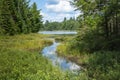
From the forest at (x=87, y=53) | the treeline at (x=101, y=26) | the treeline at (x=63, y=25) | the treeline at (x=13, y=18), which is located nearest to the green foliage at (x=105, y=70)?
the forest at (x=87, y=53)

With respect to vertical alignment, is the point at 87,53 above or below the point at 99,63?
below

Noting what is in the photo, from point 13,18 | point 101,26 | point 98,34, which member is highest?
point 13,18

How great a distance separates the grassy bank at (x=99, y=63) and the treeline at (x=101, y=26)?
4.25 feet

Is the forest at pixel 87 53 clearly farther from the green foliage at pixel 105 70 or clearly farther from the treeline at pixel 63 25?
the treeline at pixel 63 25

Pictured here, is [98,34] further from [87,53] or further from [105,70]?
[105,70]

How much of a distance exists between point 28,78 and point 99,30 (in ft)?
53.9

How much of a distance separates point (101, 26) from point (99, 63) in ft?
29.1

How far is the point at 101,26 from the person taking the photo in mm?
25812

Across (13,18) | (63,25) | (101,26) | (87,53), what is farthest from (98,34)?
(63,25)

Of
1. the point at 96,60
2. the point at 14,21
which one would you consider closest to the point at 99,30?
the point at 96,60

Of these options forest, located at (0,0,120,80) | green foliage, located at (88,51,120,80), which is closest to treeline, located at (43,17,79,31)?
forest, located at (0,0,120,80)

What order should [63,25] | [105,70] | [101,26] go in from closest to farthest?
[105,70]
[101,26]
[63,25]

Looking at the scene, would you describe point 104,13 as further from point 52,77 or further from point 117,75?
point 52,77

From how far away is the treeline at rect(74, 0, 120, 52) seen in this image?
894 inches
